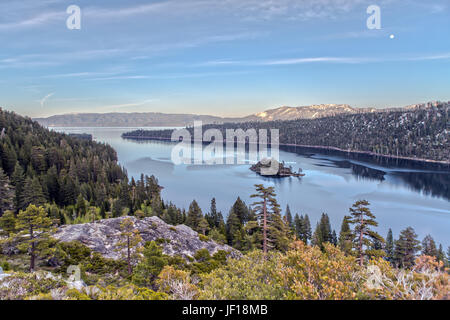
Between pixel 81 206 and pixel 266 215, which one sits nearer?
pixel 266 215

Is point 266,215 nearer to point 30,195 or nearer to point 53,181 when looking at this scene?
point 30,195

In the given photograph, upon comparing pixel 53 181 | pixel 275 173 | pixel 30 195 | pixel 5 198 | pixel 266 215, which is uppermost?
pixel 266 215

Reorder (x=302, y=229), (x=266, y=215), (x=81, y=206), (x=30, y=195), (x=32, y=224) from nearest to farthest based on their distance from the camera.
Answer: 1. (x=32, y=224)
2. (x=266, y=215)
3. (x=30, y=195)
4. (x=302, y=229)
5. (x=81, y=206)

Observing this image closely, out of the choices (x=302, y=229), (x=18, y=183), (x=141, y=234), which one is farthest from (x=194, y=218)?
(x=18, y=183)
